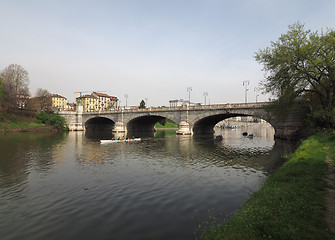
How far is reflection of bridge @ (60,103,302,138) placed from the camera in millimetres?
44069

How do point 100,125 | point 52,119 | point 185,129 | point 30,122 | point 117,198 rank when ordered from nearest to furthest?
1. point 117,198
2. point 185,129
3. point 30,122
4. point 52,119
5. point 100,125

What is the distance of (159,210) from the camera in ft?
31.6

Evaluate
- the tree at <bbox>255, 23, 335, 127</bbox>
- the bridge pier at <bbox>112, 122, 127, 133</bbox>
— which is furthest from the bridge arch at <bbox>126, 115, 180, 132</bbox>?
the tree at <bbox>255, 23, 335, 127</bbox>

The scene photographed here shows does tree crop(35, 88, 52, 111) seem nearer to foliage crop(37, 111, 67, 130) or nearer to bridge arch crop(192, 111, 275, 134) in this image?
foliage crop(37, 111, 67, 130)

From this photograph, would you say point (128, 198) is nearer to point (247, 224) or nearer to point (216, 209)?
point (216, 209)

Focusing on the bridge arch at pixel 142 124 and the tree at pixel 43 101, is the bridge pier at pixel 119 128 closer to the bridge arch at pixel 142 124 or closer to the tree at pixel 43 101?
the bridge arch at pixel 142 124

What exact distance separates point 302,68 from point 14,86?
8237 cm

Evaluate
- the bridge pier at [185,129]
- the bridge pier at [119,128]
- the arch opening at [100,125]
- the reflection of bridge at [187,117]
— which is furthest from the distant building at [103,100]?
the bridge pier at [185,129]

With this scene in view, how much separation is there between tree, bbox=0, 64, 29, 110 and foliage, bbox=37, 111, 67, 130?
739 cm

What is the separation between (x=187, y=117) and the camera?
196 ft

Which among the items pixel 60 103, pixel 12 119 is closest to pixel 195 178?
pixel 12 119

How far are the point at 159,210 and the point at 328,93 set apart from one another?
32281 mm

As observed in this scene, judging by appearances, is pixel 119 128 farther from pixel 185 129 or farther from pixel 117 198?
pixel 117 198

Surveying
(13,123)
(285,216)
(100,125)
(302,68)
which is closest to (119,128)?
(100,125)
